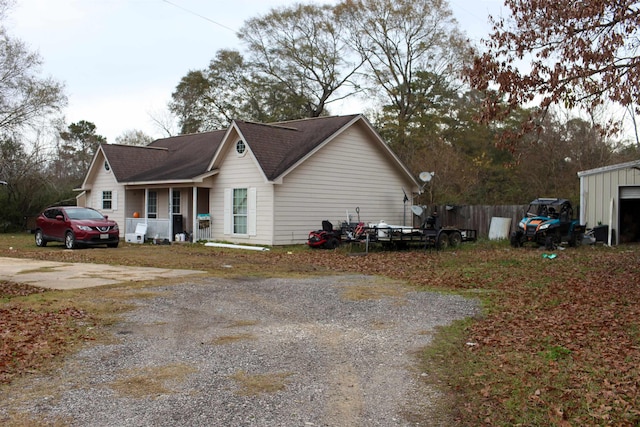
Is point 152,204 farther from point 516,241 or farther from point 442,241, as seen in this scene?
point 516,241

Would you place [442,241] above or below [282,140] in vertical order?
below

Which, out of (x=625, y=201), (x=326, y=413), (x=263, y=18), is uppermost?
(x=263, y=18)

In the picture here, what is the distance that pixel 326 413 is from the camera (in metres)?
5.15

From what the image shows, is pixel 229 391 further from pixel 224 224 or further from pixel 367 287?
pixel 224 224

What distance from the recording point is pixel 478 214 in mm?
27328

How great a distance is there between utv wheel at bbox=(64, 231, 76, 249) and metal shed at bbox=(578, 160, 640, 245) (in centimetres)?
2026

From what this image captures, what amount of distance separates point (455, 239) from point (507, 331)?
14412 millimetres

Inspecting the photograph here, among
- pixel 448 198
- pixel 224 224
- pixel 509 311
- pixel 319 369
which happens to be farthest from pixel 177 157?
pixel 319 369

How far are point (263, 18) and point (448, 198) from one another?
2179 centimetres

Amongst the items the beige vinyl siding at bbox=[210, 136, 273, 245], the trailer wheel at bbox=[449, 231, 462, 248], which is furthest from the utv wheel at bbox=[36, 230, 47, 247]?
the trailer wheel at bbox=[449, 231, 462, 248]

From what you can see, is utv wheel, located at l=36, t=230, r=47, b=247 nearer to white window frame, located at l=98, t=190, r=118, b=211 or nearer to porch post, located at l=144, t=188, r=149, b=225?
porch post, located at l=144, t=188, r=149, b=225

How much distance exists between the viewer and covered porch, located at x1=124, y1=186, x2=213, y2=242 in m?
25.2

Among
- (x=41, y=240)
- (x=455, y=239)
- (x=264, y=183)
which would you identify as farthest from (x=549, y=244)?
(x=41, y=240)

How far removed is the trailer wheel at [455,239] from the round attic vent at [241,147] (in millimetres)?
8824
